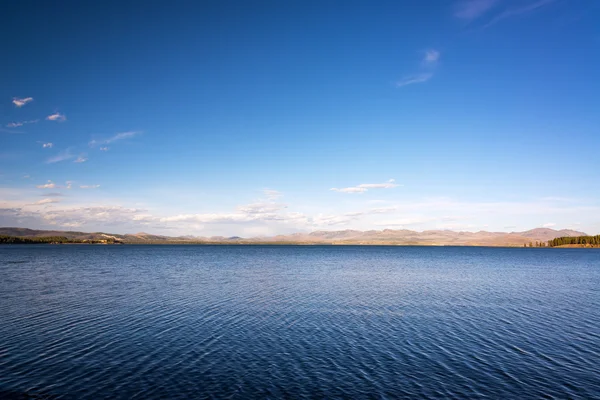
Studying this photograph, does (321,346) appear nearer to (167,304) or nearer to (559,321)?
(167,304)

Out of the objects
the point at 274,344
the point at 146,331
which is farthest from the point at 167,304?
the point at 274,344

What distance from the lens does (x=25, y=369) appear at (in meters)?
19.6

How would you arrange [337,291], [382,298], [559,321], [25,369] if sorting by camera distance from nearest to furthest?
[25,369], [559,321], [382,298], [337,291]

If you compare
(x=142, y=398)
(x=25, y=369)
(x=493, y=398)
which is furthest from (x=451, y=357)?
(x=25, y=369)

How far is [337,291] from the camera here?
5094 cm

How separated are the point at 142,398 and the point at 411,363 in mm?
14896

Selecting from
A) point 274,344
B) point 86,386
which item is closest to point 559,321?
point 274,344

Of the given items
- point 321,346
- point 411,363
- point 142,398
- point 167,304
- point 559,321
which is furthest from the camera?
point 167,304

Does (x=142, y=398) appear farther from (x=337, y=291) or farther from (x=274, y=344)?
(x=337, y=291)

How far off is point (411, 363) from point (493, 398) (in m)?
5.30

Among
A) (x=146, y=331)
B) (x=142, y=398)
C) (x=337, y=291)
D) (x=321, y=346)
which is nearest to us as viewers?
(x=142, y=398)

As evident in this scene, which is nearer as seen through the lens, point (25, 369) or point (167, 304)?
point (25, 369)

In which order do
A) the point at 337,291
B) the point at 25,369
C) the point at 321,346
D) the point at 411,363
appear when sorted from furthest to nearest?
1. the point at 337,291
2. the point at 321,346
3. the point at 411,363
4. the point at 25,369

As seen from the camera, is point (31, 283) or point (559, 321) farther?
point (31, 283)
